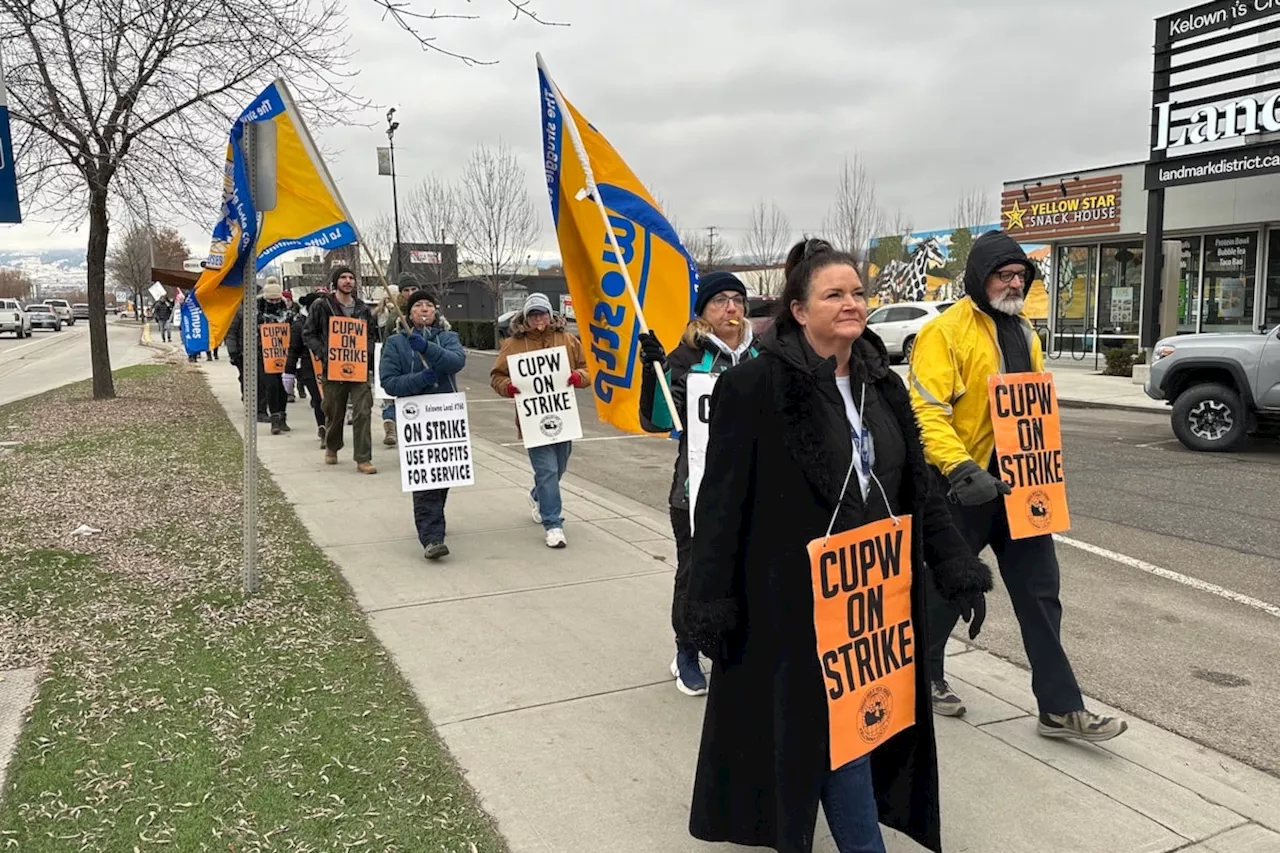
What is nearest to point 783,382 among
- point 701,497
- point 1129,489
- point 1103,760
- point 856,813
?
point 701,497

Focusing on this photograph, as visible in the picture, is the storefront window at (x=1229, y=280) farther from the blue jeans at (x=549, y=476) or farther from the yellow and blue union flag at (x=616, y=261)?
the yellow and blue union flag at (x=616, y=261)

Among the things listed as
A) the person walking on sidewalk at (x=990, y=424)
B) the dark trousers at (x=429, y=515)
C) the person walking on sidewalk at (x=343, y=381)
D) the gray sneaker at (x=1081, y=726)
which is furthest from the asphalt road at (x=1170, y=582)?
the dark trousers at (x=429, y=515)

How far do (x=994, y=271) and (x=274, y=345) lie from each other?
33.9 feet

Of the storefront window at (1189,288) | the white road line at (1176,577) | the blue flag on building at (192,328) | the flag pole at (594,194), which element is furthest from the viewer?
the storefront window at (1189,288)

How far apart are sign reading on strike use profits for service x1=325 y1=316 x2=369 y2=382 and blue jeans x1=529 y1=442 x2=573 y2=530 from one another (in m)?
3.53

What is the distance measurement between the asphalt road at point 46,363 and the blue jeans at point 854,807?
1883cm

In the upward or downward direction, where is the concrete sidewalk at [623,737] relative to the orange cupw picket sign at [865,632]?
downward

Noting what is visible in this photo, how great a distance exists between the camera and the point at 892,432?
258 cm

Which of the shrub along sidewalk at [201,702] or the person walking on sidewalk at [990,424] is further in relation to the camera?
the person walking on sidewalk at [990,424]

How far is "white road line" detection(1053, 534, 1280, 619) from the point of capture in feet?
17.8

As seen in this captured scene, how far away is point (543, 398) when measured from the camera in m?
6.32

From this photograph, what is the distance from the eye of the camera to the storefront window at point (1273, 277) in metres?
20.8

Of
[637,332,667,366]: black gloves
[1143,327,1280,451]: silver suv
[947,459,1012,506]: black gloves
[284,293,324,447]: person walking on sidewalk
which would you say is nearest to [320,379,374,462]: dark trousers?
[284,293,324,447]: person walking on sidewalk

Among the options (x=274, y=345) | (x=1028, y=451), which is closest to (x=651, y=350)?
(x=1028, y=451)
